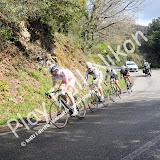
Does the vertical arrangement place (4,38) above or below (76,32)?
below

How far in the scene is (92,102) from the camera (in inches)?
352

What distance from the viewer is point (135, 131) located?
18.2ft

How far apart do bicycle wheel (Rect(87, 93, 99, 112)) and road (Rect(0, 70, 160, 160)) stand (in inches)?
67.0

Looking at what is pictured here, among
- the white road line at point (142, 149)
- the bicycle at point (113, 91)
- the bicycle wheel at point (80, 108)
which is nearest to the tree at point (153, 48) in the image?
the bicycle at point (113, 91)

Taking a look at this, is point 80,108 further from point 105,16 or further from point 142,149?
point 105,16

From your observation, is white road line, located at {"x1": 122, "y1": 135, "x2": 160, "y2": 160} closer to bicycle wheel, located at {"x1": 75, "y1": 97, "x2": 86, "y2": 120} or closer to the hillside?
bicycle wheel, located at {"x1": 75, "y1": 97, "x2": 86, "y2": 120}

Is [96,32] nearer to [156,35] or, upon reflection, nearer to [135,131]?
[135,131]

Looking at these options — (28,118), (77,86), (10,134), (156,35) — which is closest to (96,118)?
(28,118)

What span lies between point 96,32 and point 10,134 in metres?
17.1

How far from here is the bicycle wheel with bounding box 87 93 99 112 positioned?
343 inches

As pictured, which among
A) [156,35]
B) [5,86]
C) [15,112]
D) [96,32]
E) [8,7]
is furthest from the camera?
[156,35]

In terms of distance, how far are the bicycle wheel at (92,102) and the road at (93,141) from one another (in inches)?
67.0

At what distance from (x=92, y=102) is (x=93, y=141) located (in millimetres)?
4033

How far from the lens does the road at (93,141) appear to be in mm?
4156
